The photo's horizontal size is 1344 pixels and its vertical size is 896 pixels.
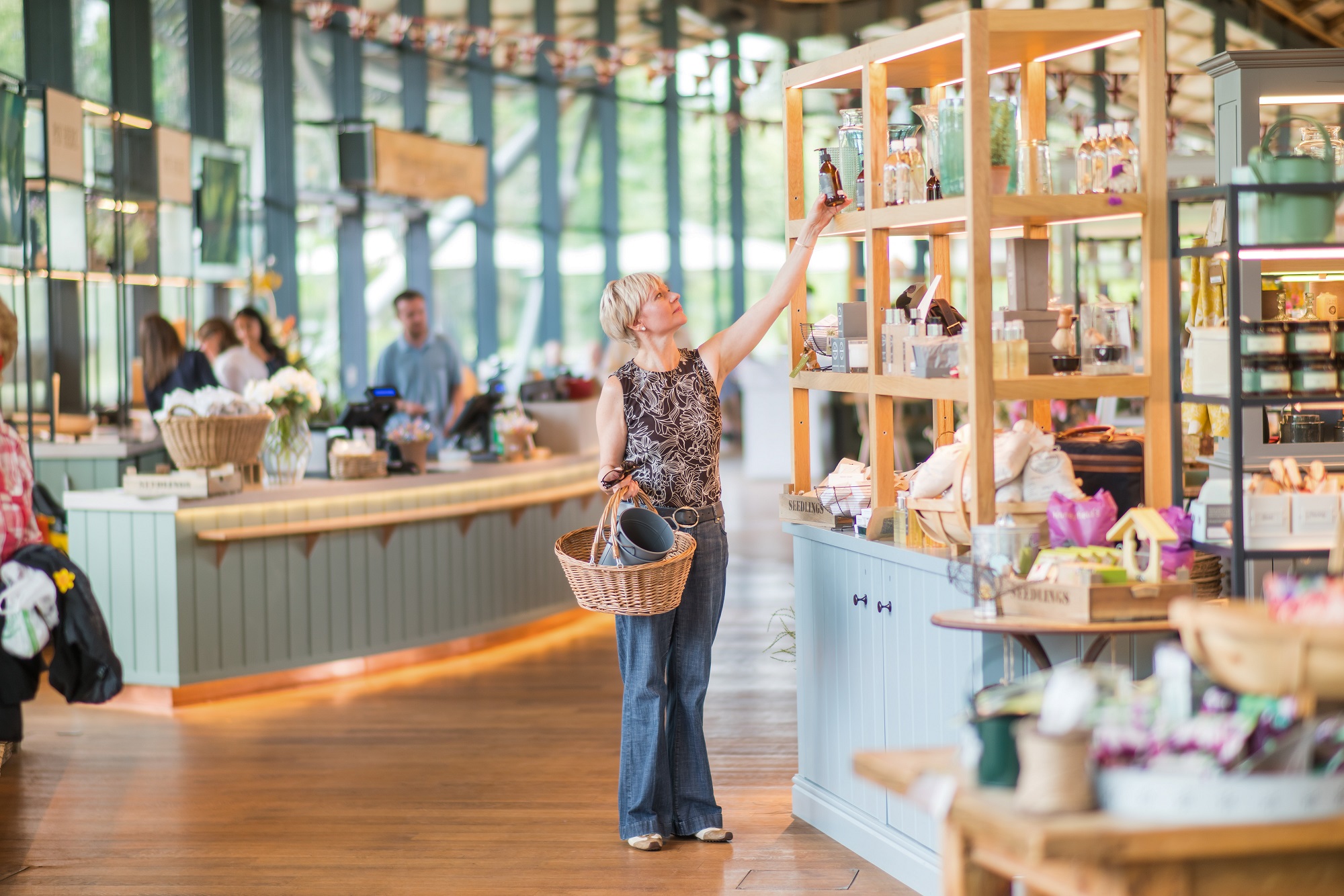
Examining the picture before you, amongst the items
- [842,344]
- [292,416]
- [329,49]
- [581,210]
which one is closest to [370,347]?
[329,49]

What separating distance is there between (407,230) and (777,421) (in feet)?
17.2

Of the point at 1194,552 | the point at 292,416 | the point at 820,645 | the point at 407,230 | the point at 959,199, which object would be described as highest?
the point at 407,230

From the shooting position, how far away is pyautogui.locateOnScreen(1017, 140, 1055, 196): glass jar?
12.2 feet

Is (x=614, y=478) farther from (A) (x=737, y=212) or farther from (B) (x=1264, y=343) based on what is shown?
(A) (x=737, y=212)

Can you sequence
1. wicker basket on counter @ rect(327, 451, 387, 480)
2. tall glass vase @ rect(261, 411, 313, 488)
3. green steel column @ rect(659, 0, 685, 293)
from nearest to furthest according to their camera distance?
tall glass vase @ rect(261, 411, 313, 488) < wicker basket on counter @ rect(327, 451, 387, 480) < green steel column @ rect(659, 0, 685, 293)

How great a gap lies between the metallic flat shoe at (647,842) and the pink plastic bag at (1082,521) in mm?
1551

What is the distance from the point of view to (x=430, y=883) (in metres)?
4.07

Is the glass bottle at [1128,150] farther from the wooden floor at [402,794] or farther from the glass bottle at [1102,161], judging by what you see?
the wooden floor at [402,794]

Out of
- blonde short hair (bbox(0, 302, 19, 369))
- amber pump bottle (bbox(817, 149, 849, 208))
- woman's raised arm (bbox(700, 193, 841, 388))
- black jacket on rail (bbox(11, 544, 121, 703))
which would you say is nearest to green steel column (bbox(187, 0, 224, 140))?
blonde short hair (bbox(0, 302, 19, 369))

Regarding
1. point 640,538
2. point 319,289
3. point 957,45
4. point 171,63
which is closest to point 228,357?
point 171,63

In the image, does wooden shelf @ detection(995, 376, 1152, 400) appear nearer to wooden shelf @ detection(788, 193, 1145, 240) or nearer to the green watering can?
wooden shelf @ detection(788, 193, 1145, 240)

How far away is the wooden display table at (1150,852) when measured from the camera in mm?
1939

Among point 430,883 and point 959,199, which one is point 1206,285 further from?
point 430,883

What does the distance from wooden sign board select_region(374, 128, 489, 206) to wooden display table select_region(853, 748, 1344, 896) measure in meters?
10.2
